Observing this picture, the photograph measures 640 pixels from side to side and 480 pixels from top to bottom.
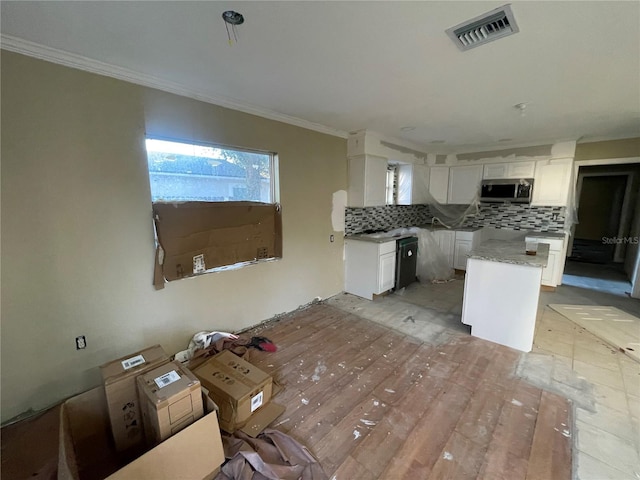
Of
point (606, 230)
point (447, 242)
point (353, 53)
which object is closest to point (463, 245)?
point (447, 242)

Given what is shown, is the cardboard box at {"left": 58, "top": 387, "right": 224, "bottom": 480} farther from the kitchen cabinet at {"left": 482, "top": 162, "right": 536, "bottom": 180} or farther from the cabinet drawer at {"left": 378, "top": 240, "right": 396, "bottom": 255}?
the kitchen cabinet at {"left": 482, "top": 162, "right": 536, "bottom": 180}

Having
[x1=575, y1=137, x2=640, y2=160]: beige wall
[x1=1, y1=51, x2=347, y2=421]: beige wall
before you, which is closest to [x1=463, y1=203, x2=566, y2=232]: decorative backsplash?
[x1=575, y1=137, x2=640, y2=160]: beige wall

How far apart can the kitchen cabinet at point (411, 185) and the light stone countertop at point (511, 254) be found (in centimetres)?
186

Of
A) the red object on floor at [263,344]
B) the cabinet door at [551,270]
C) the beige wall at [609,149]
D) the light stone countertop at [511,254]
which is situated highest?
the beige wall at [609,149]

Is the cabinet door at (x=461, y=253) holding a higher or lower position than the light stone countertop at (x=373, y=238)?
lower

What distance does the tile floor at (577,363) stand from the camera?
5.07 ft

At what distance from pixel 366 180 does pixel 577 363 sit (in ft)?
9.28

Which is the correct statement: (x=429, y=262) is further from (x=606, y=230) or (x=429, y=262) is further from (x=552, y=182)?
(x=606, y=230)

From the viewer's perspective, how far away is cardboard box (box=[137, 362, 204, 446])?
4.13 feet

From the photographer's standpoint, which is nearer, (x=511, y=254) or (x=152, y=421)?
(x=152, y=421)

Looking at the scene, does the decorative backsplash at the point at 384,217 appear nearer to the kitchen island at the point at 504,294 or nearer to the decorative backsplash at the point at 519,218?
the decorative backsplash at the point at 519,218

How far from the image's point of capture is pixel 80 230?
6.12 feet

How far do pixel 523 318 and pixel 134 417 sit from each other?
3.12 meters

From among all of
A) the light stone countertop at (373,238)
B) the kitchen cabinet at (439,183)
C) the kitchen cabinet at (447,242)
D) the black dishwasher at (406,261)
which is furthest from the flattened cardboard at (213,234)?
the kitchen cabinet at (439,183)
